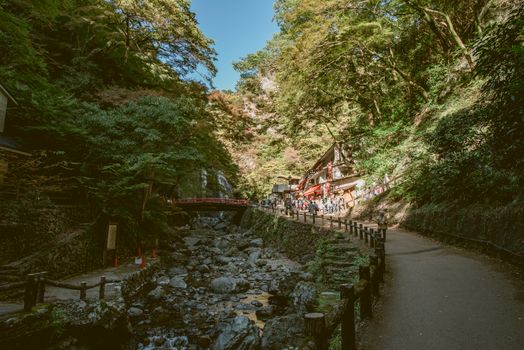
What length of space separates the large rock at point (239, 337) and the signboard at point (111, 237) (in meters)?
8.10

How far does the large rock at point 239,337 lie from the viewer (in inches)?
310

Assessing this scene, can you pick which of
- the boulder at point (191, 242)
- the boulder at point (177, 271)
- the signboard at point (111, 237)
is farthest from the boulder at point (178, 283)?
the boulder at point (191, 242)

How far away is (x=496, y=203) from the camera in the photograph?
418 inches

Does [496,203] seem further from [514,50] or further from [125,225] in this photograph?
[125,225]

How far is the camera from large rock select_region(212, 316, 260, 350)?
788 cm

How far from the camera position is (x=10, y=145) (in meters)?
12.8

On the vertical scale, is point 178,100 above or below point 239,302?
above

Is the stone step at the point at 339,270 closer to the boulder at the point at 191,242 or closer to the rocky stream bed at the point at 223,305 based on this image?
the rocky stream bed at the point at 223,305

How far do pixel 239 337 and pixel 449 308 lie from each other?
5.08m

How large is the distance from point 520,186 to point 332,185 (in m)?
27.6

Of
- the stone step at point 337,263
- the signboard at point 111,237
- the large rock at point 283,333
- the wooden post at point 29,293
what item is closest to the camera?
the large rock at point 283,333

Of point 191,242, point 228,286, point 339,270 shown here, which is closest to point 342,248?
point 339,270

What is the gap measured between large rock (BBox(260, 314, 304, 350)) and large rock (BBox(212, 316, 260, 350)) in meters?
0.46

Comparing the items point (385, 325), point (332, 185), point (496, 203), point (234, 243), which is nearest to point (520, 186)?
point (496, 203)
